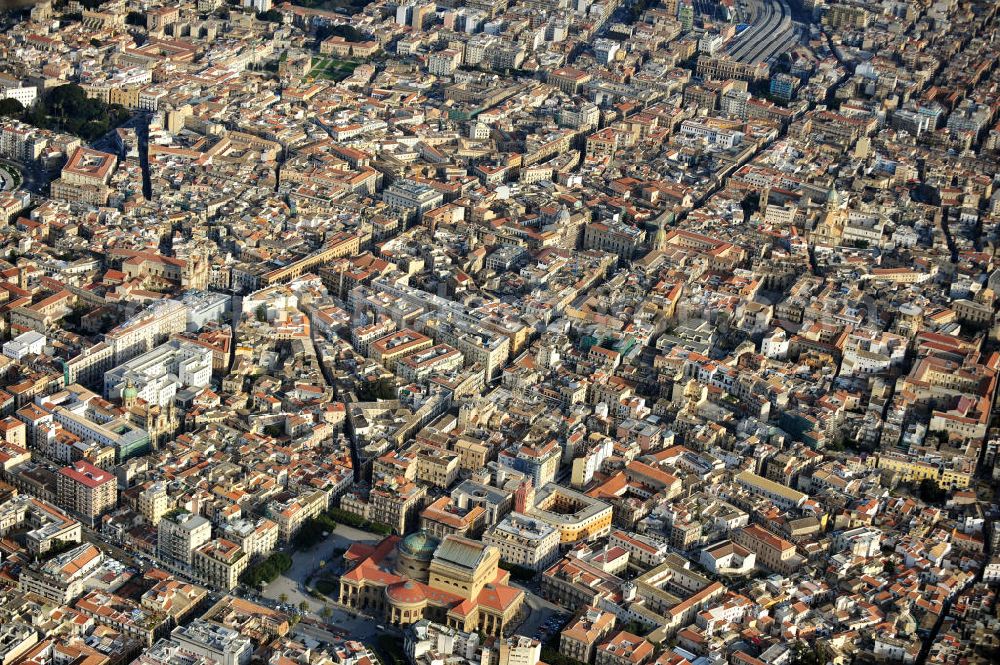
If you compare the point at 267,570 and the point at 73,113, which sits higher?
the point at 267,570

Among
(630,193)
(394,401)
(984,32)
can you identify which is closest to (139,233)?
(394,401)

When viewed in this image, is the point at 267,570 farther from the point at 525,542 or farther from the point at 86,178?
the point at 86,178

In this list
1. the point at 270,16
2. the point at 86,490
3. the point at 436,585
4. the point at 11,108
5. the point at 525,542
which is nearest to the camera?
the point at 436,585

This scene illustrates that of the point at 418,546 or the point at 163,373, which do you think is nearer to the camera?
the point at 418,546

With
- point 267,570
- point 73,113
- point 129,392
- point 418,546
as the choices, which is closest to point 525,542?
point 418,546

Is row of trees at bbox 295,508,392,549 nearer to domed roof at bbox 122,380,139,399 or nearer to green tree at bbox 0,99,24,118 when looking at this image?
domed roof at bbox 122,380,139,399

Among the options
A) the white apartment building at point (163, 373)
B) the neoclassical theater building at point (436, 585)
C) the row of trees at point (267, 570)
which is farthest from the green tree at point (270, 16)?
the neoclassical theater building at point (436, 585)

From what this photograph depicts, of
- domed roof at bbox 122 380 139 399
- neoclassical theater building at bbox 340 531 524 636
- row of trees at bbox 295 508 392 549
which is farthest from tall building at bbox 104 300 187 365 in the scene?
neoclassical theater building at bbox 340 531 524 636
